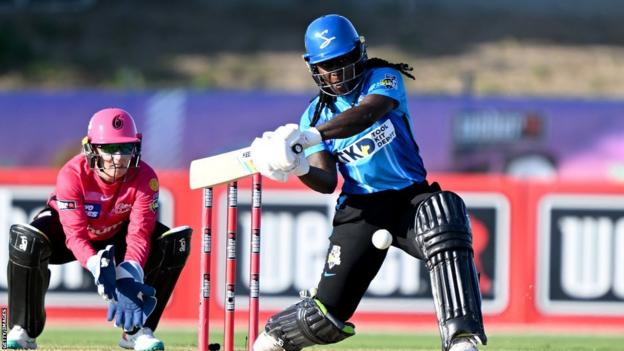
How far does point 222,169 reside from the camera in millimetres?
6957

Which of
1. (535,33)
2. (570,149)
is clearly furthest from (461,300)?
(535,33)

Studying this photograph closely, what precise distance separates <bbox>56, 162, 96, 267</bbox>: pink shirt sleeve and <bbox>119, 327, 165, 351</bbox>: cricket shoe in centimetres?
69

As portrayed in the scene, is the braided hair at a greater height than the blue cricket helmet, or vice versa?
the blue cricket helmet

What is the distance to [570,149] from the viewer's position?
743 inches

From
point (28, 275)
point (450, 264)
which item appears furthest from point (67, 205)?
point (450, 264)

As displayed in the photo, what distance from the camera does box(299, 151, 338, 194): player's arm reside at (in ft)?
24.9

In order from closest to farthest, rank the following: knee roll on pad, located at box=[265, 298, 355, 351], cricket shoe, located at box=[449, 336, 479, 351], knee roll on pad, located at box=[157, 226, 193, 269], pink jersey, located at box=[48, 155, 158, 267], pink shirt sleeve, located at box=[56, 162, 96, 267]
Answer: cricket shoe, located at box=[449, 336, 479, 351]
knee roll on pad, located at box=[265, 298, 355, 351]
pink shirt sleeve, located at box=[56, 162, 96, 267]
pink jersey, located at box=[48, 155, 158, 267]
knee roll on pad, located at box=[157, 226, 193, 269]

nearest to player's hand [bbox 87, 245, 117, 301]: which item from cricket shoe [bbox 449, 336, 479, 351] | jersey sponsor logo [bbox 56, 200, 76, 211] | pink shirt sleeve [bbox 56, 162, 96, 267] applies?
pink shirt sleeve [bbox 56, 162, 96, 267]

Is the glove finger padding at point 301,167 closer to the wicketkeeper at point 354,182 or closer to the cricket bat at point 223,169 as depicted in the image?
the cricket bat at point 223,169

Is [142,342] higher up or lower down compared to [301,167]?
lower down

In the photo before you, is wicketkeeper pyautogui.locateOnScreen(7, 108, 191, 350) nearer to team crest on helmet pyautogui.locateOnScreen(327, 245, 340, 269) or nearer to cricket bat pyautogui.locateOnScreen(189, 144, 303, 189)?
cricket bat pyautogui.locateOnScreen(189, 144, 303, 189)

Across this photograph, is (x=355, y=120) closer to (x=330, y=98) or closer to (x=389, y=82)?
(x=389, y=82)

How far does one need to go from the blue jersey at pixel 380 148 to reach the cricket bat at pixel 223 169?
801mm

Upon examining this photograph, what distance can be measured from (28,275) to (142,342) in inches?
31.0
